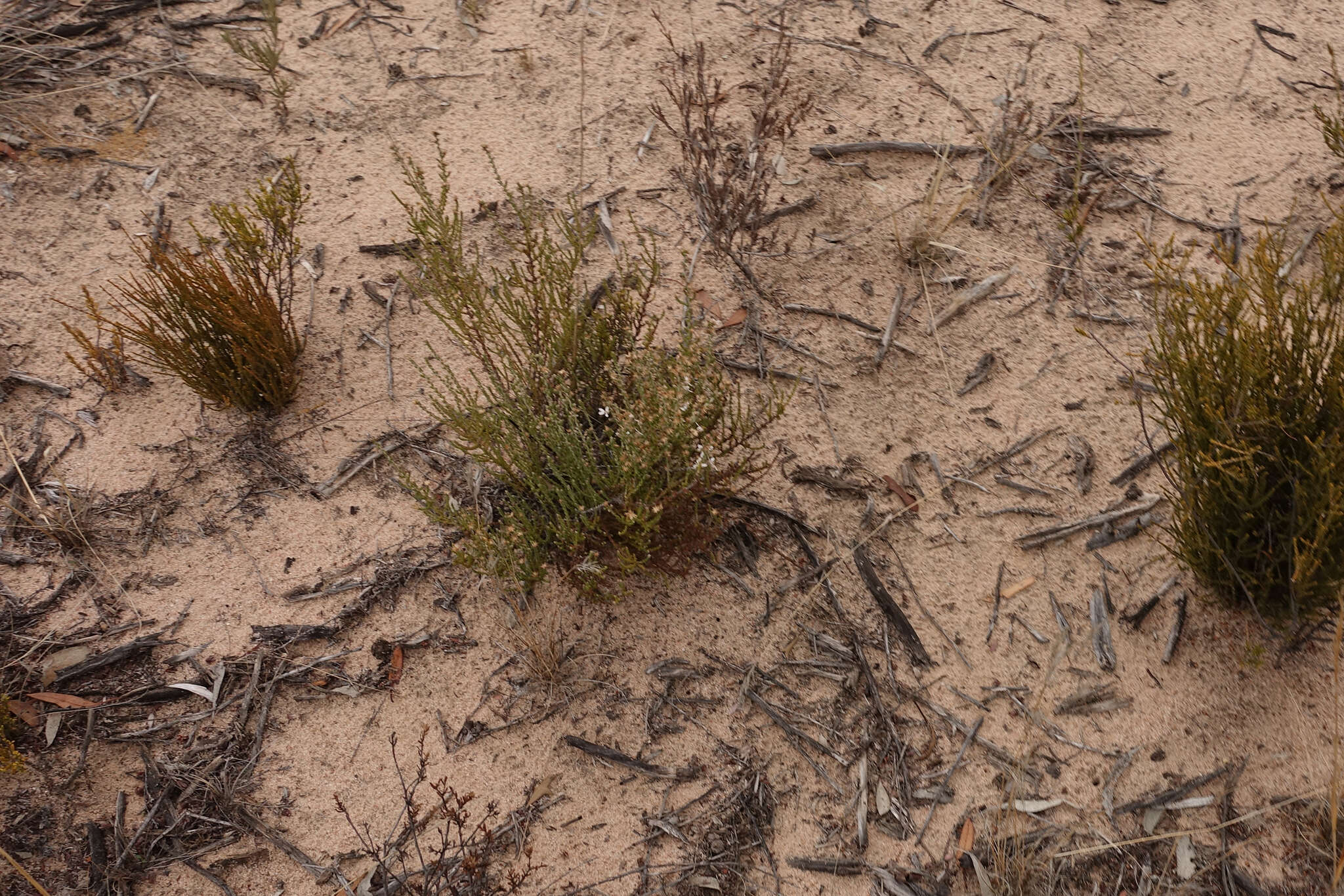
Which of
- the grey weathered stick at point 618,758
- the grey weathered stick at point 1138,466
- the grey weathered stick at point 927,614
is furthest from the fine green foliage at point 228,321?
the grey weathered stick at point 1138,466

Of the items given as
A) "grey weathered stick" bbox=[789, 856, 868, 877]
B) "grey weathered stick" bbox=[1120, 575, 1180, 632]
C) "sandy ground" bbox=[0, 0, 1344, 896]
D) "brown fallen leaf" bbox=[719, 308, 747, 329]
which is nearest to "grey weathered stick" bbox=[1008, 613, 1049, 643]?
"sandy ground" bbox=[0, 0, 1344, 896]

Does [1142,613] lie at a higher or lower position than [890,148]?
lower

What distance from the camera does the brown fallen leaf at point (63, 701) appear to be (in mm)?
2535

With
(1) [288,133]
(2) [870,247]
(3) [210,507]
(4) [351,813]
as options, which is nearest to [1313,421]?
(2) [870,247]

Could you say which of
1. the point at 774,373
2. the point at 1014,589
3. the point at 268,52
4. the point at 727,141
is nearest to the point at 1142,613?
the point at 1014,589

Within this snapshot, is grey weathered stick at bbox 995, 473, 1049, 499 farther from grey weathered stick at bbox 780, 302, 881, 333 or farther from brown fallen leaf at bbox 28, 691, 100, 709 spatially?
brown fallen leaf at bbox 28, 691, 100, 709

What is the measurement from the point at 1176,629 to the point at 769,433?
1327 millimetres

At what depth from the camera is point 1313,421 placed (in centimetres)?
222

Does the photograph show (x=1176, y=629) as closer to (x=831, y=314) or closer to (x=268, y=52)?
(x=831, y=314)

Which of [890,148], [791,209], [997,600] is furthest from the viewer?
[890,148]

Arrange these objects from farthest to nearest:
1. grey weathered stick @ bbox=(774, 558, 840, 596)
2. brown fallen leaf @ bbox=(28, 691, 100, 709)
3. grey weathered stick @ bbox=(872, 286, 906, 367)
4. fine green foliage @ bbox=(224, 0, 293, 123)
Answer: fine green foliage @ bbox=(224, 0, 293, 123) → grey weathered stick @ bbox=(872, 286, 906, 367) → grey weathered stick @ bbox=(774, 558, 840, 596) → brown fallen leaf @ bbox=(28, 691, 100, 709)

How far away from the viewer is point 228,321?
9.30 feet

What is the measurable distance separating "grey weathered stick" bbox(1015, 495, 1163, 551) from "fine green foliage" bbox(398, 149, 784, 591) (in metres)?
0.88

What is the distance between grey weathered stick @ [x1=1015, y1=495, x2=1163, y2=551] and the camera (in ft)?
9.30
